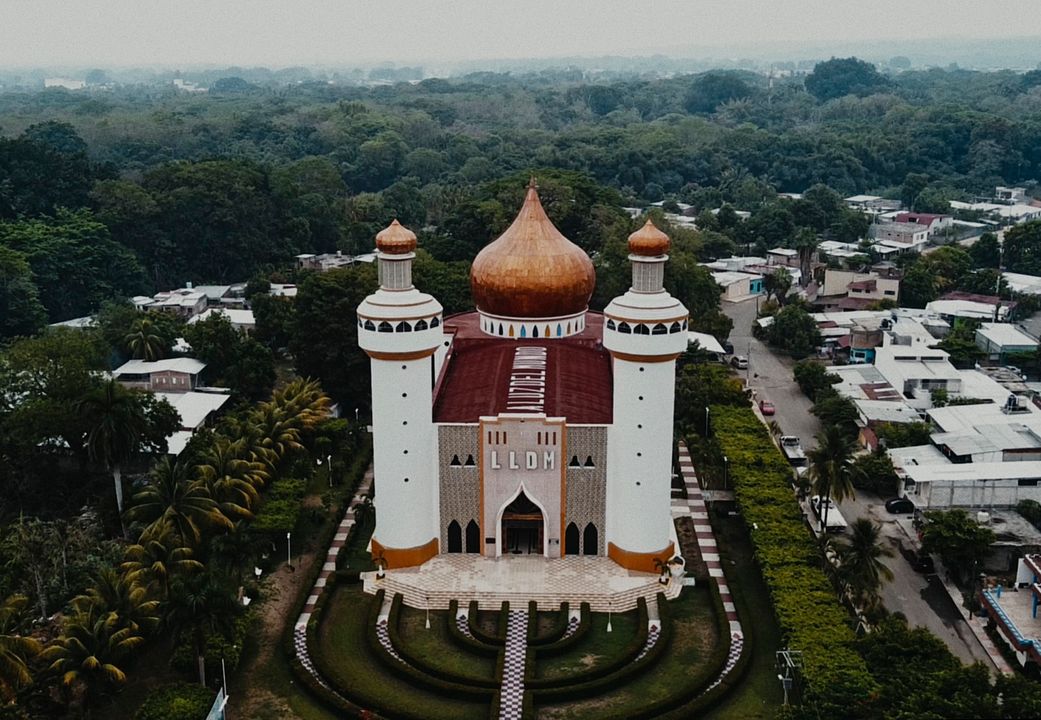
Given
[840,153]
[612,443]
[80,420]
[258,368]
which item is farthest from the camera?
[840,153]

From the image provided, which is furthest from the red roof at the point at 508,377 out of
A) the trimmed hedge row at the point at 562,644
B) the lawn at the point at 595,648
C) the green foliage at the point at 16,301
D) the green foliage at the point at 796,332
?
the green foliage at the point at 16,301

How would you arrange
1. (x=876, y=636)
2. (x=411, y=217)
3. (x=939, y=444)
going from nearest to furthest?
1. (x=876, y=636)
2. (x=939, y=444)
3. (x=411, y=217)

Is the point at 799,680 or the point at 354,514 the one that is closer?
the point at 799,680

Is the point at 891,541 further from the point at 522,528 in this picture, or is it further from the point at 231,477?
the point at 231,477

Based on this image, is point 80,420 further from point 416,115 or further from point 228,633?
point 416,115

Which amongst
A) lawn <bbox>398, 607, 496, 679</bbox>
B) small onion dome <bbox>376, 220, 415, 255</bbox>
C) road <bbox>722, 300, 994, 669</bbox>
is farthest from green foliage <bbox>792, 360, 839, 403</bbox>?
lawn <bbox>398, 607, 496, 679</bbox>

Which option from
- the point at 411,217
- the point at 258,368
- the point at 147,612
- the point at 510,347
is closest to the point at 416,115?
the point at 411,217

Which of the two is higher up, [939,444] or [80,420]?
[80,420]

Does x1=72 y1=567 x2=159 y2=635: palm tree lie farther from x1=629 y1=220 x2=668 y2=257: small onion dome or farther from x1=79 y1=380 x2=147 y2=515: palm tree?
x1=629 y1=220 x2=668 y2=257: small onion dome
